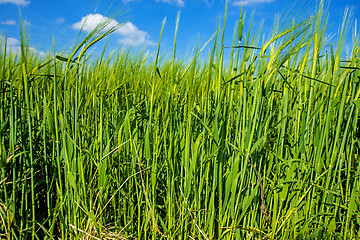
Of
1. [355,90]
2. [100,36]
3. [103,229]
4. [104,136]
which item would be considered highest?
[100,36]

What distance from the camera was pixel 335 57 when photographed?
1.15 metres

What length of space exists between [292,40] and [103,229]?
3.63 ft

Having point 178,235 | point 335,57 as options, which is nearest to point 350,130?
point 335,57

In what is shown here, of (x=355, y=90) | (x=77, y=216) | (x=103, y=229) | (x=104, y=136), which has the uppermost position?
(x=355, y=90)

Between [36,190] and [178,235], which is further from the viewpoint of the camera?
[36,190]

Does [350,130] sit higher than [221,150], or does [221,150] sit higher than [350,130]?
[350,130]

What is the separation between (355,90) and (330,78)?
0.11 metres

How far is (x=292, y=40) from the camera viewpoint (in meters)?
1.07

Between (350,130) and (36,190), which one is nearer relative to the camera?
(350,130)

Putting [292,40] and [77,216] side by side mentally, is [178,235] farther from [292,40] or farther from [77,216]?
[292,40]

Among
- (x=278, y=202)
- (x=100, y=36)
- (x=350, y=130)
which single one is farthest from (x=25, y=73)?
(x=350, y=130)

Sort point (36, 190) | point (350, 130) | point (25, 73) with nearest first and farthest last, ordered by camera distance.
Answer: point (25, 73), point (350, 130), point (36, 190)

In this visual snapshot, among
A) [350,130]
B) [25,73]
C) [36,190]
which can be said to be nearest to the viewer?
[25,73]

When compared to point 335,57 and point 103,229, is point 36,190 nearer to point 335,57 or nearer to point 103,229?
point 103,229
